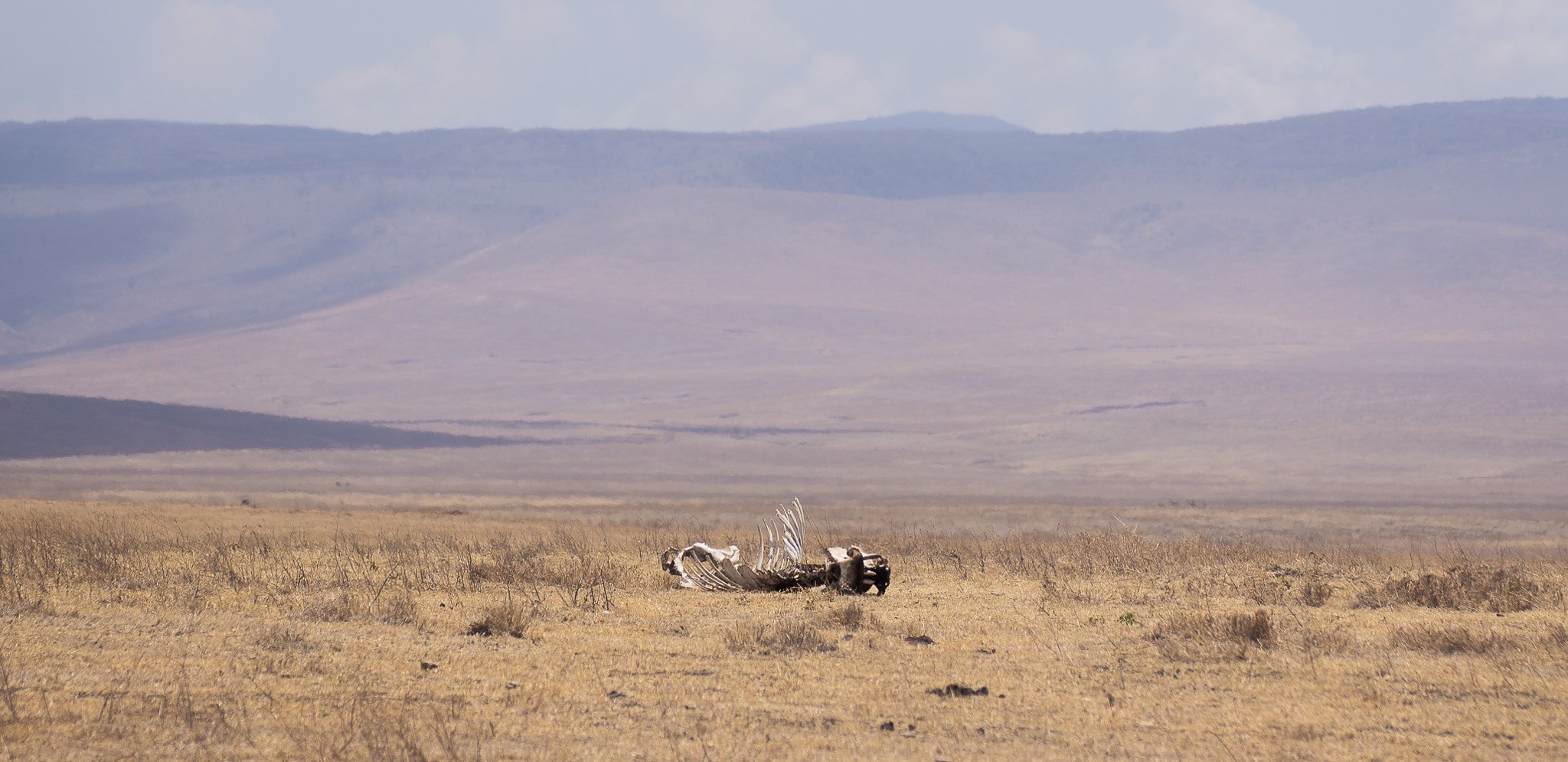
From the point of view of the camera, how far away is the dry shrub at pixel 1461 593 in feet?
34.0

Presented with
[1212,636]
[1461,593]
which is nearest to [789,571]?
[1212,636]

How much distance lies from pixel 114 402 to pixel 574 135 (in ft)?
333

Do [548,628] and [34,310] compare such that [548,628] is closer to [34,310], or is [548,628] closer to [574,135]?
[34,310]

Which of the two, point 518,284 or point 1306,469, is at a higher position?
point 518,284

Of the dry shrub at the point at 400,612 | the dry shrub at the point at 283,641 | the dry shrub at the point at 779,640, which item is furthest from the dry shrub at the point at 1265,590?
the dry shrub at the point at 283,641

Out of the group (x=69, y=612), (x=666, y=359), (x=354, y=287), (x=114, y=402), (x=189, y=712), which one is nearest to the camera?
(x=189, y=712)

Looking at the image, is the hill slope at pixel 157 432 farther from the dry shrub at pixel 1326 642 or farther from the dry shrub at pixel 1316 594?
the dry shrub at pixel 1326 642

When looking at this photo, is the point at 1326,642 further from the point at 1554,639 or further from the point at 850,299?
the point at 850,299

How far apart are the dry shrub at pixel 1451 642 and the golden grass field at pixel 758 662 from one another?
23mm

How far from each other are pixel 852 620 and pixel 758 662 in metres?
1.44

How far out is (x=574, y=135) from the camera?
15538cm

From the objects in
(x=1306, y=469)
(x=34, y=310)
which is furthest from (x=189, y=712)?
(x=34, y=310)

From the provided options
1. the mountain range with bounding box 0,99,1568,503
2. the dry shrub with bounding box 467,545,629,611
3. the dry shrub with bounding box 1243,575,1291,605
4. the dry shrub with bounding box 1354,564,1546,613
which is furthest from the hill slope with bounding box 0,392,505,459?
the dry shrub with bounding box 1354,564,1546,613

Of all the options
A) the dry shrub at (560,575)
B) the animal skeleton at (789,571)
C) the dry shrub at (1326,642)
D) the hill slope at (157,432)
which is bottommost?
the hill slope at (157,432)
